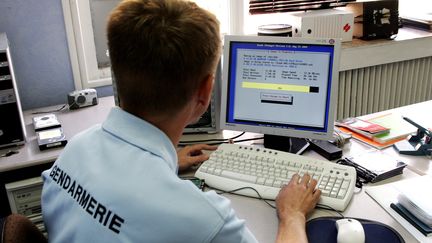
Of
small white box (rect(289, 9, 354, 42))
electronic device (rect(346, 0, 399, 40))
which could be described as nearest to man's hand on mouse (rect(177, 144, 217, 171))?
small white box (rect(289, 9, 354, 42))

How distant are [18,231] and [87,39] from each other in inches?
62.6

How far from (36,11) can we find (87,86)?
451 millimetres

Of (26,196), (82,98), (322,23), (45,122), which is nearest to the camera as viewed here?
(26,196)

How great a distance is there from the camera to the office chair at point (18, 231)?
80 centimetres

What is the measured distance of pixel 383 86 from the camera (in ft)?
9.05

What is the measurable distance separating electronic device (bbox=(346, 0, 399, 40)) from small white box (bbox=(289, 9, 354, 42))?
0.38ft

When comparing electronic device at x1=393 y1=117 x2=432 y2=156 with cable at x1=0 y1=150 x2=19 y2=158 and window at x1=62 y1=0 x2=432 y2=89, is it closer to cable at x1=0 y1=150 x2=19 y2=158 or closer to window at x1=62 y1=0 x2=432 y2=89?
window at x1=62 y1=0 x2=432 y2=89

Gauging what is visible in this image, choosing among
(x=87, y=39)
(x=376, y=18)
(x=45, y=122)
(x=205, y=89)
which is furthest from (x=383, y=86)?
(x=205, y=89)

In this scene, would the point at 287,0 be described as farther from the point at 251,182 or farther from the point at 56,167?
the point at 56,167

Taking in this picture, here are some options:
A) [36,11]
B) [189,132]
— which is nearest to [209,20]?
[189,132]

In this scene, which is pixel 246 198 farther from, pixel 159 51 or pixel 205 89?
pixel 159 51

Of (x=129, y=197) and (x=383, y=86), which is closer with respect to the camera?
(x=129, y=197)

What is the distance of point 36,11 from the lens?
207 cm

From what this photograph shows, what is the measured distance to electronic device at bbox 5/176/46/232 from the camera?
Answer: 171 centimetres
